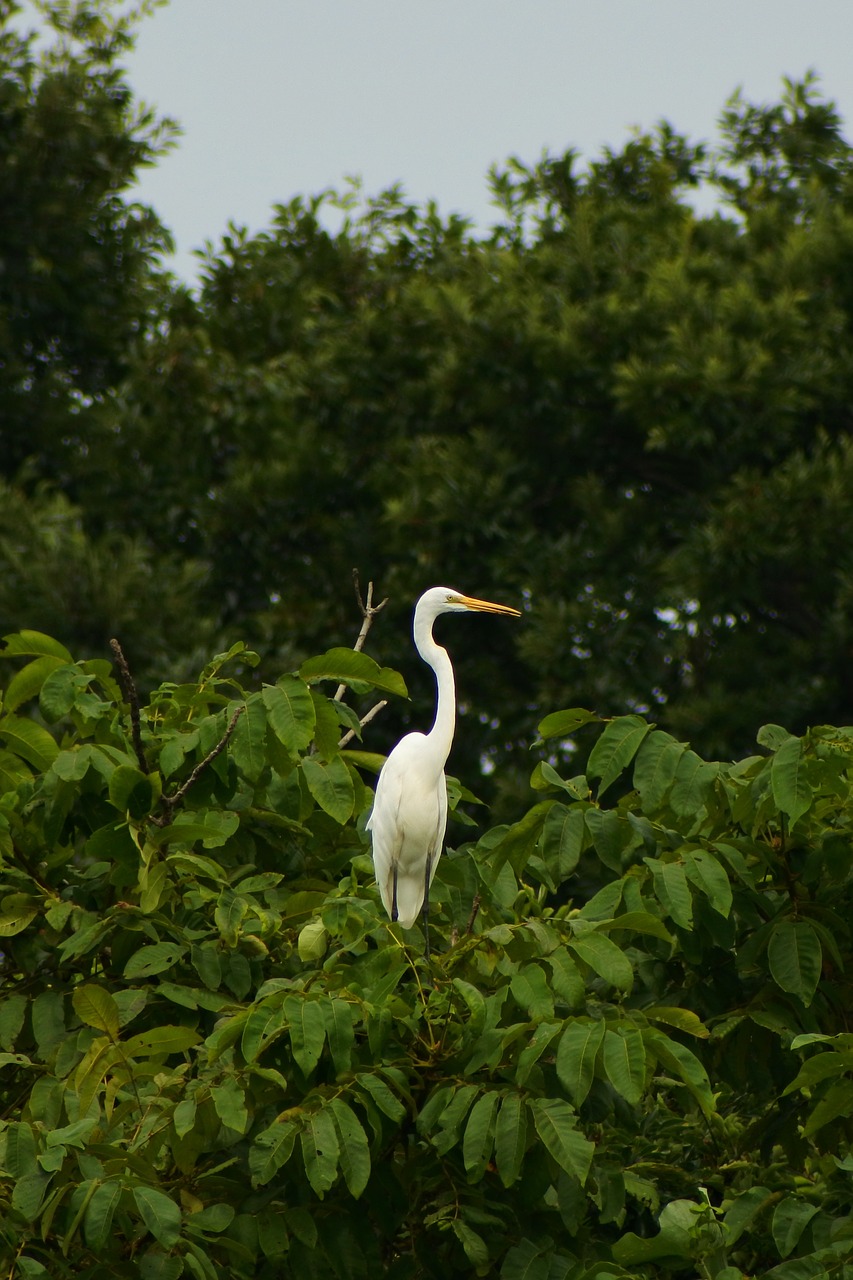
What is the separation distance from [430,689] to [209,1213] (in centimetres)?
682

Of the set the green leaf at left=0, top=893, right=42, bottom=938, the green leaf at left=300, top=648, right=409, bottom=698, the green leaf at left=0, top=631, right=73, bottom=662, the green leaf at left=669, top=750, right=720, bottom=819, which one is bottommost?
the green leaf at left=0, top=893, right=42, bottom=938

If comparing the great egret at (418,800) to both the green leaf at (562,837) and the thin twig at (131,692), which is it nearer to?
the green leaf at (562,837)

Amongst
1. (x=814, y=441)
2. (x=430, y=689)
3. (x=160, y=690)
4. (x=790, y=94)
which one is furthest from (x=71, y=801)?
(x=790, y=94)

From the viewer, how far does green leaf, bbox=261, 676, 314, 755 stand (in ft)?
9.35

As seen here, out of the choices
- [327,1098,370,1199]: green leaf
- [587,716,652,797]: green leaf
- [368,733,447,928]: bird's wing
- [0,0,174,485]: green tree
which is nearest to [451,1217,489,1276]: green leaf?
[327,1098,370,1199]: green leaf

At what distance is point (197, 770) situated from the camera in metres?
2.83

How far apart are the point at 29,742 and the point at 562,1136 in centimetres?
130

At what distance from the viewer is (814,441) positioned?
9.29 meters

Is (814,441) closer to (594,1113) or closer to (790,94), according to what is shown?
(790,94)

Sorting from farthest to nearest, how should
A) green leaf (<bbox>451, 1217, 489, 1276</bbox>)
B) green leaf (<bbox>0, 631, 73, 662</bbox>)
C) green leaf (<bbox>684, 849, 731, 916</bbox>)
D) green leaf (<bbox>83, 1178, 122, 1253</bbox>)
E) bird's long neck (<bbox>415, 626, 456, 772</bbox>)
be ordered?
bird's long neck (<bbox>415, 626, 456, 772</bbox>), green leaf (<bbox>0, 631, 73, 662</bbox>), green leaf (<bbox>684, 849, 731, 916</bbox>), green leaf (<bbox>451, 1217, 489, 1276</bbox>), green leaf (<bbox>83, 1178, 122, 1253</bbox>)

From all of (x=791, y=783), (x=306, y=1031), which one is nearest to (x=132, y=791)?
(x=306, y=1031)

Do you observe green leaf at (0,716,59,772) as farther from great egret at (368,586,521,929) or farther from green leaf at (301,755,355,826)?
great egret at (368,586,521,929)

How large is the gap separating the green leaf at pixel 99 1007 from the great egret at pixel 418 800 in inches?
47.9

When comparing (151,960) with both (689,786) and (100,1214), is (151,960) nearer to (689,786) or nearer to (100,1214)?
(100,1214)
